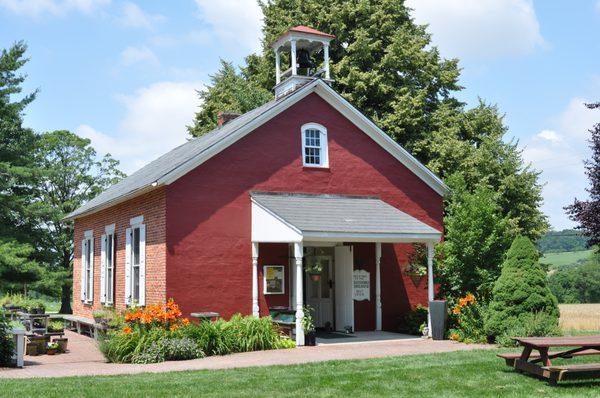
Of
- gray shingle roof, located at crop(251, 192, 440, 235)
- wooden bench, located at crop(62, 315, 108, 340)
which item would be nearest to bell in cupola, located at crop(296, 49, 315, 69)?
gray shingle roof, located at crop(251, 192, 440, 235)

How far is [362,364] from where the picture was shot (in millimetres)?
13688

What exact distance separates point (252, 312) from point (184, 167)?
13.9ft

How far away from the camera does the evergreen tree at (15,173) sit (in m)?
35.0

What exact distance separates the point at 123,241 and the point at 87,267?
5077 millimetres

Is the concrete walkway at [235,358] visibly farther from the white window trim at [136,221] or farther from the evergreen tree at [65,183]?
the evergreen tree at [65,183]

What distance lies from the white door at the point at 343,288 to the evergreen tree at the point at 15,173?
18223 mm

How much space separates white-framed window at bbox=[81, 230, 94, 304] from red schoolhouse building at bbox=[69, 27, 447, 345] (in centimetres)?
210

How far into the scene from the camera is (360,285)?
20781 mm

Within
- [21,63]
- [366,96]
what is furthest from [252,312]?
[21,63]

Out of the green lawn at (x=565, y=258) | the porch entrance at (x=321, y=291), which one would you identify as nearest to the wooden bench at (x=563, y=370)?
the porch entrance at (x=321, y=291)

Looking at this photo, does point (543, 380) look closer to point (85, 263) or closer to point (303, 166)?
point (303, 166)

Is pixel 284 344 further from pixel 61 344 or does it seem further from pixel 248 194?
Answer: pixel 61 344

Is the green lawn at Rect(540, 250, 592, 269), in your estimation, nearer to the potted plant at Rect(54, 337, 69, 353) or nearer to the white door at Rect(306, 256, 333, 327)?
the white door at Rect(306, 256, 333, 327)

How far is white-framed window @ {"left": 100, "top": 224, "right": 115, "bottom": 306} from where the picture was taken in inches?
920
